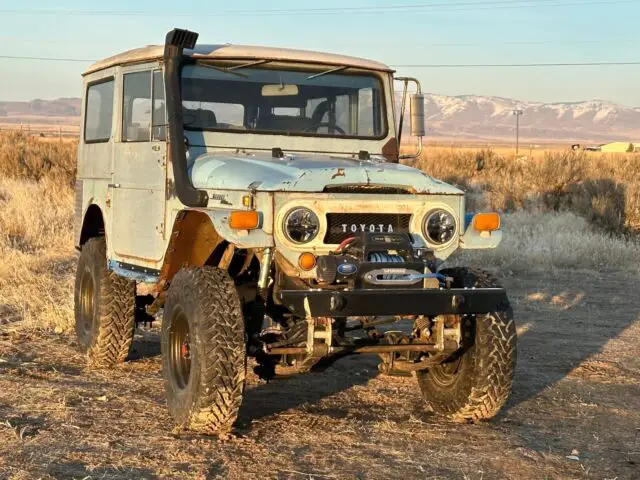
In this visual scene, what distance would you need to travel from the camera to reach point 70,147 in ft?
95.1

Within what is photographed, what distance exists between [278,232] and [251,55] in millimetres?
1843

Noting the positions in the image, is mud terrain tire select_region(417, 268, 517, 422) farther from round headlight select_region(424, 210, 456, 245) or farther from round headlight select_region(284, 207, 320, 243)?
round headlight select_region(284, 207, 320, 243)

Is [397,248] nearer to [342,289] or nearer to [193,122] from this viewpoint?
[342,289]

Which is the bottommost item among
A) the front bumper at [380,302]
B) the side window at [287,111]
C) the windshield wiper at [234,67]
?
the front bumper at [380,302]

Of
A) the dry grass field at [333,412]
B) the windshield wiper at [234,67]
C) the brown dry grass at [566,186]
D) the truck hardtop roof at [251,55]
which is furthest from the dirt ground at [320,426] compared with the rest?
the brown dry grass at [566,186]

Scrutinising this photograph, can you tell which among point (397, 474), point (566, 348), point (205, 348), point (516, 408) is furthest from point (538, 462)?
point (566, 348)

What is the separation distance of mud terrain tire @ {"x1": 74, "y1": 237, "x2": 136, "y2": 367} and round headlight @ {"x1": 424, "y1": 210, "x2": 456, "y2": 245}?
2982 mm

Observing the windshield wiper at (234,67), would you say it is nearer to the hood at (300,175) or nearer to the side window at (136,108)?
the side window at (136,108)

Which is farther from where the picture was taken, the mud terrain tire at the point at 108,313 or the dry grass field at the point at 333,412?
the mud terrain tire at the point at 108,313

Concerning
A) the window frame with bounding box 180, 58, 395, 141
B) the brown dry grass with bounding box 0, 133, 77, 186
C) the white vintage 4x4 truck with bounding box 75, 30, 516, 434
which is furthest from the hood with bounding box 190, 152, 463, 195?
the brown dry grass with bounding box 0, 133, 77, 186

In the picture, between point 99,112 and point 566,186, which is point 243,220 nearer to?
point 99,112

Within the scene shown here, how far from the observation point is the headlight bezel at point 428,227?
5.96 m

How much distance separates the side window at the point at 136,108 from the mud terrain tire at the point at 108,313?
3.78 ft

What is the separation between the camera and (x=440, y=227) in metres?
6.00
